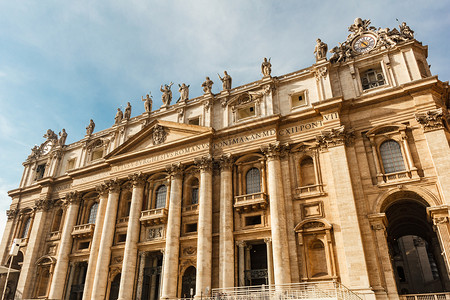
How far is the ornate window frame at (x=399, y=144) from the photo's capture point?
23.0 meters

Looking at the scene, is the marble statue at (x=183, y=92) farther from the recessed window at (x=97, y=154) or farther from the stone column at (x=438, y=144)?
the stone column at (x=438, y=144)

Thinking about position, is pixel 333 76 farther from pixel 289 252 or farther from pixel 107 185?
Result: pixel 107 185

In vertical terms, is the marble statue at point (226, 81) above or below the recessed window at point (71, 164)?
above

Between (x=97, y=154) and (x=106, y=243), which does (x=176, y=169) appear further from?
(x=97, y=154)

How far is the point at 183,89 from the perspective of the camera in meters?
→ 35.6

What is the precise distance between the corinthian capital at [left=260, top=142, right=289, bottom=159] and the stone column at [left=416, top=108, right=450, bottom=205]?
9.48 m

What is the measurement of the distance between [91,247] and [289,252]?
18895 millimetres

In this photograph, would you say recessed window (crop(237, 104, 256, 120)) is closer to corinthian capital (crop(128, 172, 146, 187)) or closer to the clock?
corinthian capital (crop(128, 172, 146, 187))

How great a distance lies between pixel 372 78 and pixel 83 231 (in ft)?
96.3

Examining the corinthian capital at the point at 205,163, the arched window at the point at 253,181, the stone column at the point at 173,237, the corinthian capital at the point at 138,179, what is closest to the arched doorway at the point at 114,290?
the stone column at the point at 173,237

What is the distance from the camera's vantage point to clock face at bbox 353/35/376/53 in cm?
2855

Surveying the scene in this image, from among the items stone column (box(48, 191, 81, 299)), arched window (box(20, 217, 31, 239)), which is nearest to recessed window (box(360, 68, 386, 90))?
stone column (box(48, 191, 81, 299))

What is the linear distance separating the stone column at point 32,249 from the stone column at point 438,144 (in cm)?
3656

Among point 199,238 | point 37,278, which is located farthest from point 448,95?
point 37,278
